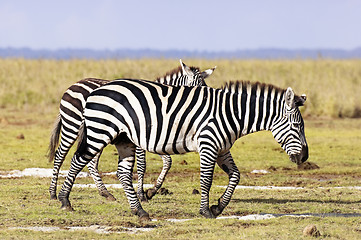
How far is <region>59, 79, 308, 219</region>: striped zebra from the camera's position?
9070mm

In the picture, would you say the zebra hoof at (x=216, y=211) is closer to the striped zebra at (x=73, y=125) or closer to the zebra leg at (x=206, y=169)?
the zebra leg at (x=206, y=169)

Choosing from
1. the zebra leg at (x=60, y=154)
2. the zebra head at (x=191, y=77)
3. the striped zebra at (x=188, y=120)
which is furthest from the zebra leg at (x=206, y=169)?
the zebra head at (x=191, y=77)

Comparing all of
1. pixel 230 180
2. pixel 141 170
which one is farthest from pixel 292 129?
pixel 141 170

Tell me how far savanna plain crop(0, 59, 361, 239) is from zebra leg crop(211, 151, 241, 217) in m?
0.29

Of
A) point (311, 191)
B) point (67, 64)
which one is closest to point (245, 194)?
point (311, 191)

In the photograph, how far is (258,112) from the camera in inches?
364

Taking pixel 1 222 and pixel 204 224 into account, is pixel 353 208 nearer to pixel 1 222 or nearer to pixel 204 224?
pixel 204 224

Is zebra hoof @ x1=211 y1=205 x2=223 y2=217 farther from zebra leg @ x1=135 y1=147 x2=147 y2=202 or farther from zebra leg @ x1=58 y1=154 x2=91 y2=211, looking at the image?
zebra leg @ x1=135 y1=147 x2=147 y2=202

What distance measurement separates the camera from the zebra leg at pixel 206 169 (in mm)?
8938

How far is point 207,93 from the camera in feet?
30.6

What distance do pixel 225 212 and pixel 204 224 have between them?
1.29 metres

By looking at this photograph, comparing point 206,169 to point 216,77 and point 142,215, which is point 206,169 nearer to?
point 142,215

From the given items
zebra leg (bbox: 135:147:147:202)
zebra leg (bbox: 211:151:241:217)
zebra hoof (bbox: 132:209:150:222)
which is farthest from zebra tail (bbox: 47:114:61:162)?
zebra leg (bbox: 211:151:241:217)

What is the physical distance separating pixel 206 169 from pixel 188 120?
2.31ft
